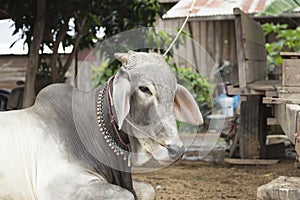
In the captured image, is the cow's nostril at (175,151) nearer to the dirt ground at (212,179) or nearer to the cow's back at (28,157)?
the cow's back at (28,157)

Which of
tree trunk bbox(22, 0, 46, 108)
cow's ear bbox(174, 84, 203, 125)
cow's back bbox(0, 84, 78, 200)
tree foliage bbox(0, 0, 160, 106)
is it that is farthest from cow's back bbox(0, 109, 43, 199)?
tree foliage bbox(0, 0, 160, 106)

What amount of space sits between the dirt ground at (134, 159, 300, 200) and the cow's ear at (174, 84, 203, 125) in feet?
6.74

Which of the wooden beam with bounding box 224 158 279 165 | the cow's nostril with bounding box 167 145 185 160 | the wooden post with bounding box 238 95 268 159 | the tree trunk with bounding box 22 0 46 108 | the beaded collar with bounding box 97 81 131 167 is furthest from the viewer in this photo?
the wooden post with bounding box 238 95 268 159

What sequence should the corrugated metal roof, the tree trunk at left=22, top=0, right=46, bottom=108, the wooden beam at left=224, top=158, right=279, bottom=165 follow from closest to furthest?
the tree trunk at left=22, top=0, right=46, bottom=108
the wooden beam at left=224, top=158, right=279, bottom=165
the corrugated metal roof

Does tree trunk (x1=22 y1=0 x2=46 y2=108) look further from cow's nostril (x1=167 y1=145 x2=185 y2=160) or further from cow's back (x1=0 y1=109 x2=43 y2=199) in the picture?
cow's nostril (x1=167 y1=145 x2=185 y2=160)

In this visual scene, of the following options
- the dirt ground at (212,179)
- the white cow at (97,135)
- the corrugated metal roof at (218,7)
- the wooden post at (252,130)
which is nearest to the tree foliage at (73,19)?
the corrugated metal roof at (218,7)

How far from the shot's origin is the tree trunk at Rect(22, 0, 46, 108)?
6492 millimetres

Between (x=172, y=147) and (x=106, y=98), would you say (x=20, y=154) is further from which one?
(x=172, y=147)

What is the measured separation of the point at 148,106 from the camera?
2.99 metres

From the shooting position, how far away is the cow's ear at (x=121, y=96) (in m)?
3.00

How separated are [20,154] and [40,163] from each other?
0.13m

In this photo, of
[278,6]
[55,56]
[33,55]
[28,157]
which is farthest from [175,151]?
[55,56]

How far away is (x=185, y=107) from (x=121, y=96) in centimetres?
44

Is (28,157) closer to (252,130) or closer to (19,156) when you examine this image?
(19,156)
